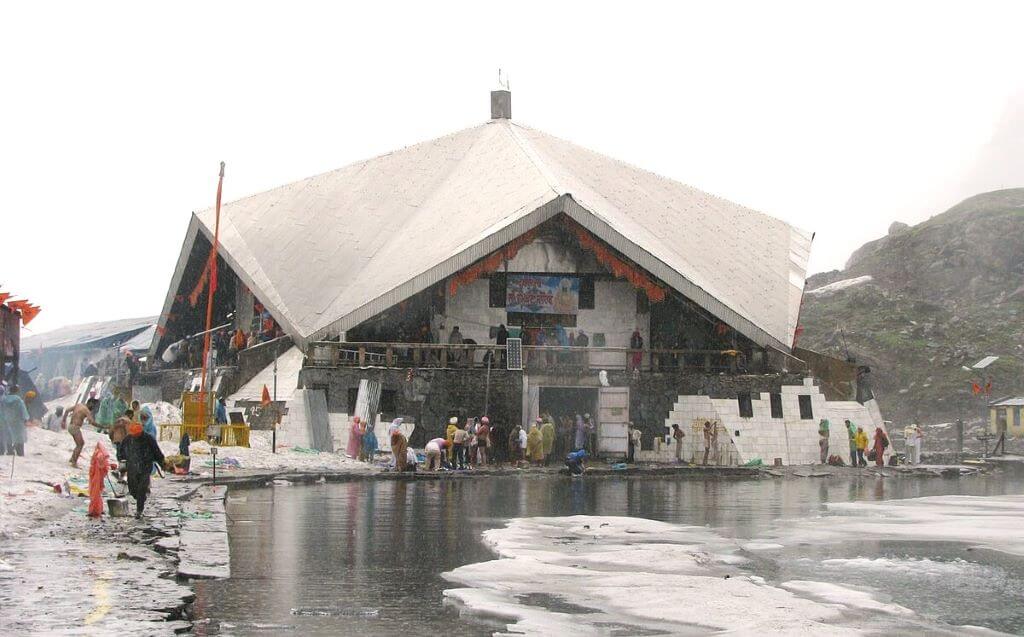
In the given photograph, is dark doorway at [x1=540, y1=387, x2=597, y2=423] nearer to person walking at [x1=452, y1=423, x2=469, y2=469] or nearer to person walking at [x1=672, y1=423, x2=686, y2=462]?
person walking at [x1=672, y1=423, x2=686, y2=462]

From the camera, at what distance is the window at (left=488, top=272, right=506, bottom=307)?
41.9 metres

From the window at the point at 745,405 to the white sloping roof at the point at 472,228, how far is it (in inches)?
76.6

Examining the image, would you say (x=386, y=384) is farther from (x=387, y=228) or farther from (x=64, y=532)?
(x=64, y=532)

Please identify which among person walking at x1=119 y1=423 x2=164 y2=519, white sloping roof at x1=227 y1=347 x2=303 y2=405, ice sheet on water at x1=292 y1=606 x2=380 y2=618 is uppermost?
white sloping roof at x1=227 y1=347 x2=303 y2=405

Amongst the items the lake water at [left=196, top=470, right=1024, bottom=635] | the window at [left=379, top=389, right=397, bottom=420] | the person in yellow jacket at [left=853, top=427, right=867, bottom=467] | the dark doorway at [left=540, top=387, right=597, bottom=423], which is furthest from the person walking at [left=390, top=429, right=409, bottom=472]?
the person in yellow jacket at [left=853, top=427, right=867, bottom=467]

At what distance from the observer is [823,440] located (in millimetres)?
37875

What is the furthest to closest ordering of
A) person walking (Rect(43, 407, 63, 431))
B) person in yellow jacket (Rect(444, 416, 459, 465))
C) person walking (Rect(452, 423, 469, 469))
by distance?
person in yellow jacket (Rect(444, 416, 459, 465)) → person walking (Rect(452, 423, 469, 469)) → person walking (Rect(43, 407, 63, 431))

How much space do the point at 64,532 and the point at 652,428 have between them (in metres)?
24.6

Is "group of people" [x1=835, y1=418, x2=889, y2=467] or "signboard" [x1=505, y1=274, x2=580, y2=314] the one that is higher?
"signboard" [x1=505, y1=274, x2=580, y2=314]

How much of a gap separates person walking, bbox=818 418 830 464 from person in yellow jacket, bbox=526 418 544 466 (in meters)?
7.66

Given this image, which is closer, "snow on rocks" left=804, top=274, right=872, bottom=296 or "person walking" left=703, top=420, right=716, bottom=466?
"person walking" left=703, top=420, right=716, bottom=466

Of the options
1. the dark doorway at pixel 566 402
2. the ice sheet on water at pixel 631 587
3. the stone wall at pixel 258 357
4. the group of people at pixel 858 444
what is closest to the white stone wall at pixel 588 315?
the dark doorway at pixel 566 402

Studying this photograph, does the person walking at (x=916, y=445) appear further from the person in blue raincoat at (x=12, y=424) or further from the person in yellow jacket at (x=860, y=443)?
the person in blue raincoat at (x=12, y=424)

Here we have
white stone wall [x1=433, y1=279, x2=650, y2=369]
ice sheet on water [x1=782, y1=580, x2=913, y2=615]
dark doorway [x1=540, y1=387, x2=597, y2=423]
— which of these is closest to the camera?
ice sheet on water [x1=782, y1=580, x2=913, y2=615]
